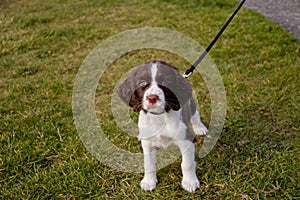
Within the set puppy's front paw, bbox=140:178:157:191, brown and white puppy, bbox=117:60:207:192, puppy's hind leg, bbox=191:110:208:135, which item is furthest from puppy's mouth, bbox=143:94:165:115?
puppy's hind leg, bbox=191:110:208:135

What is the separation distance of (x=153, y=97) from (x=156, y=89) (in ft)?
0.21

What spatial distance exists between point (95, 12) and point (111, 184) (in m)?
5.55

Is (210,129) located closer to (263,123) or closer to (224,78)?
(263,123)

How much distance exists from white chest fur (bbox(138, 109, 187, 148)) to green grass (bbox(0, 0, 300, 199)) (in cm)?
56

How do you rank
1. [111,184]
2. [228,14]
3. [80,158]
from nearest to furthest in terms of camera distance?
[111,184]
[80,158]
[228,14]

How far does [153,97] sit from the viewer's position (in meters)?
2.44

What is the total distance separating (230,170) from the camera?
329cm

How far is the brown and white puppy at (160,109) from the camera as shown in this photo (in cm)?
250

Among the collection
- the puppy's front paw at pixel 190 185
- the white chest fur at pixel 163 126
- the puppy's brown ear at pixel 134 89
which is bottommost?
the puppy's front paw at pixel 190 185

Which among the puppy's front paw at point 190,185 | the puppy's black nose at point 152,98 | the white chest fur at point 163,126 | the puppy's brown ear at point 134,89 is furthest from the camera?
the puppy's front paw at point 190,185

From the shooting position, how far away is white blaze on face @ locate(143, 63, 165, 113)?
2.44 metres

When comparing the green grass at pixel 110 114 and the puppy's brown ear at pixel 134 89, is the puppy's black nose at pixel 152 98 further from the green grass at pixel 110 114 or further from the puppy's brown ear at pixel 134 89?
the green grass at pixel 110 114

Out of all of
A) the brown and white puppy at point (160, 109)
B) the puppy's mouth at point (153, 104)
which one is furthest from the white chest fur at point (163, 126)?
the puppy's mouth at point (153, 104)

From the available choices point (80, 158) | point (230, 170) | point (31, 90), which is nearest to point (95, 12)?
point (31, 90)
